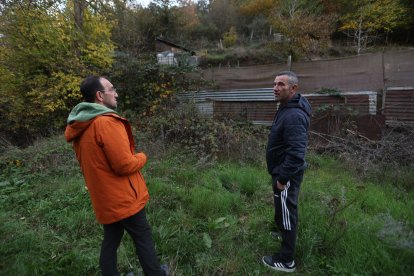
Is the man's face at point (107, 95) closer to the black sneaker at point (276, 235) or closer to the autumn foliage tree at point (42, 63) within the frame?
the black sneaker at point (276, 235)

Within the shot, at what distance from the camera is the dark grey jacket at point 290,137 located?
2398 millimetres

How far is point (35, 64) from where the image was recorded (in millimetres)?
9352

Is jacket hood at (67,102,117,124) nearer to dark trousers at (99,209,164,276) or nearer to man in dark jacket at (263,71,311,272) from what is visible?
dark trousers at (99,209,164,276)

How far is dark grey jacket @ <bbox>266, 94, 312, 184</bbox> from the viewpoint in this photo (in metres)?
2.40

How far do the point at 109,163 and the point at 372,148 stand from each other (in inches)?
236

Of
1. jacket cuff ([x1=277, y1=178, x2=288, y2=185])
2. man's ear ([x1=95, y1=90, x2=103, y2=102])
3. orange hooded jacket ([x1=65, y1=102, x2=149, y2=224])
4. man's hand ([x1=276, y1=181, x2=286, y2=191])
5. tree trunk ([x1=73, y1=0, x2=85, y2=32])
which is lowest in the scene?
man's hand ([x1=276, y1=181, x2=286, y2=191])

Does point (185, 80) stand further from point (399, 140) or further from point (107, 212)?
point (107, 212)

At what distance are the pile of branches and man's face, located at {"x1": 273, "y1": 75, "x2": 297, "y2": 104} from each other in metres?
3.49

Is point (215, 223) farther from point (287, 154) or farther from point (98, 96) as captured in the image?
point (98, 96)

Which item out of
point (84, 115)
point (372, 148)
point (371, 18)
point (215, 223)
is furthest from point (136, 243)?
point (371, 18)

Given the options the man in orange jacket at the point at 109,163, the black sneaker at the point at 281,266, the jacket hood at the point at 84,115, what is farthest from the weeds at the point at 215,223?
the jacket hood at the point at 84,115

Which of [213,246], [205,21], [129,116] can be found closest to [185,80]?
[129,116]


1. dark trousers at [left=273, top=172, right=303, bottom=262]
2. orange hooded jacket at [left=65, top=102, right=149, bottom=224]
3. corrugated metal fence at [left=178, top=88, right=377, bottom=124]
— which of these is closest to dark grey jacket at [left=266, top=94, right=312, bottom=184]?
dark trousers at [left=273, top=172, right=303, bottom=262]

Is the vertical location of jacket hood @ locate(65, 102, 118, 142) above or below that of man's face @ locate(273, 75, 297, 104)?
below
